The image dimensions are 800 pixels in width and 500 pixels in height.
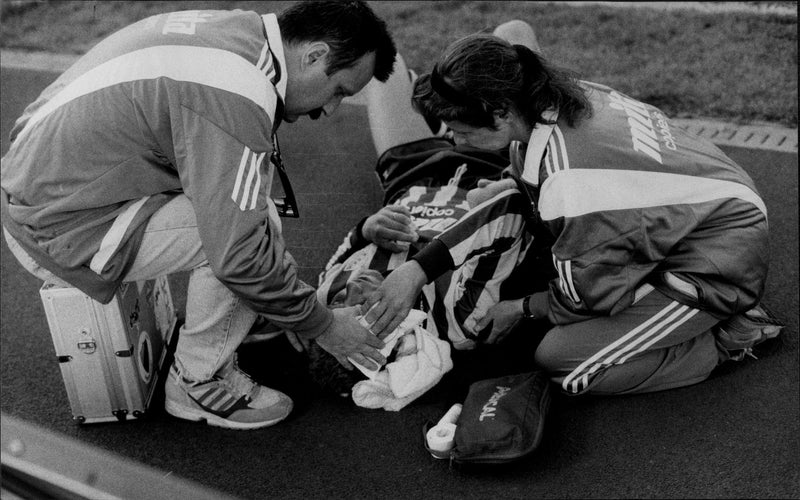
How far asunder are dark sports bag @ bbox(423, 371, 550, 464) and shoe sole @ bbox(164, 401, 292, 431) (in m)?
0.40

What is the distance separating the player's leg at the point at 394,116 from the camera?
2869 millimetres

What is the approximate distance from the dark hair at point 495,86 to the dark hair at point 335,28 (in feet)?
0.66

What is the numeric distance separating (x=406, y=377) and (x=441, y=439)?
22 cm

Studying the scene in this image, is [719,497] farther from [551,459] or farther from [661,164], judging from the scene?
[661,164]

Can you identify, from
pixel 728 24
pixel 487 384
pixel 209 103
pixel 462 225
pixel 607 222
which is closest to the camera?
pixel 209 103

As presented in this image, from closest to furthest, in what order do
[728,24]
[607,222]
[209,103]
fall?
[209,103] < [607,222] < [728,24]

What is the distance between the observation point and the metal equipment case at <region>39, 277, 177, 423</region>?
1.88 m

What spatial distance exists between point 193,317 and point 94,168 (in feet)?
1.37

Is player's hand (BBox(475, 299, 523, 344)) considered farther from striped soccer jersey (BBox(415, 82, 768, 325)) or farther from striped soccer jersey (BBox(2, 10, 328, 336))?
striped soccer jersey (BBox(2, 10, 328, 336))

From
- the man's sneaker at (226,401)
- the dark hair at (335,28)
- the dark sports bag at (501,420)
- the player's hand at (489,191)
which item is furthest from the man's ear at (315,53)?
the dark sports bag at (501,420)

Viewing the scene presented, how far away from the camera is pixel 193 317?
1.93 metres

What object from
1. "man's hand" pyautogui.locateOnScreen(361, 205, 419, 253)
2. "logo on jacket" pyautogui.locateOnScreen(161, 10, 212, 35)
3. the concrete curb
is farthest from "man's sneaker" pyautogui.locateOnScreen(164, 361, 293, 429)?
the concrete curb

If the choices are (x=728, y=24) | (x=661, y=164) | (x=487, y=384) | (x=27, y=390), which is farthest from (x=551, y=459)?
(x=728, y=24)

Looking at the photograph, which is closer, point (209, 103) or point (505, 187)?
point (209, 103)
